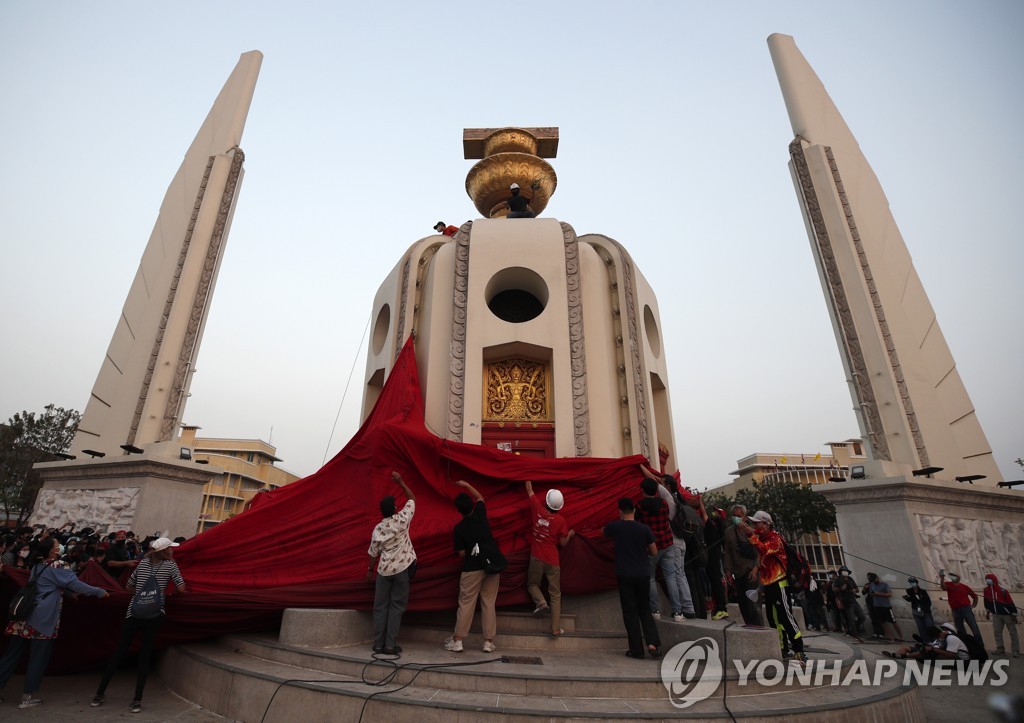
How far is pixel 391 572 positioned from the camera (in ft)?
17.1

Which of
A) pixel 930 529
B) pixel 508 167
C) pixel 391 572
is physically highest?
pixel 508 167

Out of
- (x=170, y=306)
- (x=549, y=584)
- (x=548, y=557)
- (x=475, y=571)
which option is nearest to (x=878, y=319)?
(x=548, y=557)

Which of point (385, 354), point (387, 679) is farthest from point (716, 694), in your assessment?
point (385, 354)

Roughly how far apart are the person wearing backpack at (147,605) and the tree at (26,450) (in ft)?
80.1

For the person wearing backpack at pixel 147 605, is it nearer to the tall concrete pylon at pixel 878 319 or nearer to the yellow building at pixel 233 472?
the tall concrete pylon at pixel 878 319

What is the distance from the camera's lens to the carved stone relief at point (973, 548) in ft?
34.1

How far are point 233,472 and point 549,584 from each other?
51.0 metres

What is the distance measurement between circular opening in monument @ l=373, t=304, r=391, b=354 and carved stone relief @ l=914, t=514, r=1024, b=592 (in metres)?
12.4

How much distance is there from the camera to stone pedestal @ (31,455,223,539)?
11.7 meters

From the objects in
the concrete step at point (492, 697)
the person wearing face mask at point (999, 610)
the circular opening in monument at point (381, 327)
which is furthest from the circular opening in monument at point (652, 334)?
the concrete step at point (492, 697)

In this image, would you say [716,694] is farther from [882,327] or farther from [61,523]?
[61,523]

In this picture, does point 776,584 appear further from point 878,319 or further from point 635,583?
point 878,319

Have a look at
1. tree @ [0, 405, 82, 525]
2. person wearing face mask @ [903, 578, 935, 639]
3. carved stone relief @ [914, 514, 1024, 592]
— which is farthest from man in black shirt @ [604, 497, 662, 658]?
tree @ [0, 405, 82, 525]

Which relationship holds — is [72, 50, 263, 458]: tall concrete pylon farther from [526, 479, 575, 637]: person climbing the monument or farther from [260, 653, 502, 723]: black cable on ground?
[526, 479, 575, 637]: person climbing the monument
